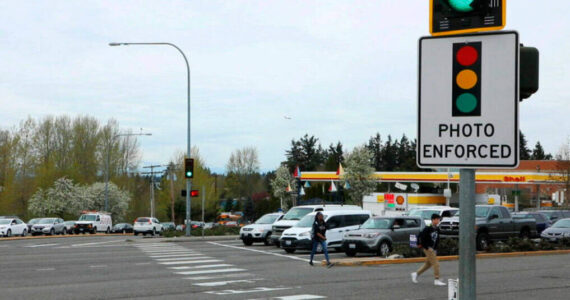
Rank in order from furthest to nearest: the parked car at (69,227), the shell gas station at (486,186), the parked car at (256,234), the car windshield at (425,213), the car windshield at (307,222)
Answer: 1. the shell gas station at (486,186)
2. the parked car at (69,227)
3. the car windshield at (425,213)
4. the parked car at (256,234)
5. the car windshield at (307,222)

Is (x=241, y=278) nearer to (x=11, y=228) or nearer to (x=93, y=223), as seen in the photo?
(x=11, y=228)

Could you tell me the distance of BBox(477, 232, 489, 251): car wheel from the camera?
97.3ft

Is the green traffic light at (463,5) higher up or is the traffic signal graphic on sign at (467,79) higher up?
the green traffic light at (463,5)

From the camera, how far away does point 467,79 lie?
384cm

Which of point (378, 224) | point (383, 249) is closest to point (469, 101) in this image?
point (383, 249)

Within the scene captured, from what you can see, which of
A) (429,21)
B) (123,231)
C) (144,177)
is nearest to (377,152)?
(144,177)

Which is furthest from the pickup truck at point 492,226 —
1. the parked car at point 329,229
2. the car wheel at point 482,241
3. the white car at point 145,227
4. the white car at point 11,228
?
the white car at point 11,228

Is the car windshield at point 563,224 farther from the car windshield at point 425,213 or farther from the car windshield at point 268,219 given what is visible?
the car windshield at point 268,219

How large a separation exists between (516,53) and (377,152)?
14901cm

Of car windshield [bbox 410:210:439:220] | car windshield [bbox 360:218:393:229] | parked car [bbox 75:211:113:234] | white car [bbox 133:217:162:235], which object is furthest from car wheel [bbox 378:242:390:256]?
parked car [bbox 75:211:113:234]

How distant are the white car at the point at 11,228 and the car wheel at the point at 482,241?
33.9m

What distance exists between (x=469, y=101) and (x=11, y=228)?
5104 cm

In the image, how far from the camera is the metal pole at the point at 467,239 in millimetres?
3701

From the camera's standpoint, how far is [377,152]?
497 ft
